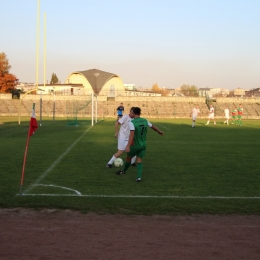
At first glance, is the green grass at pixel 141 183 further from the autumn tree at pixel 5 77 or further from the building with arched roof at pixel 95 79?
the building with arched roof at pixel 95 79

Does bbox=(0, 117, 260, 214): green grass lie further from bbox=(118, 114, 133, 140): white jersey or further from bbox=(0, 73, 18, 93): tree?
bbox=(0, 73, 18, 93): tree

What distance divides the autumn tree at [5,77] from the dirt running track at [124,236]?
75368 mm

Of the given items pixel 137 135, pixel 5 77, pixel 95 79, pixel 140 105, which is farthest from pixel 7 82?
pixel 137 135

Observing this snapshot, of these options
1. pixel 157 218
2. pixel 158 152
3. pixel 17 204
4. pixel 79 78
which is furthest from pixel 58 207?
pixel 79 78

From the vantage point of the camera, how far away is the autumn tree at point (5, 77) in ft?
261

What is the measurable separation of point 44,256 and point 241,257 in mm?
2436

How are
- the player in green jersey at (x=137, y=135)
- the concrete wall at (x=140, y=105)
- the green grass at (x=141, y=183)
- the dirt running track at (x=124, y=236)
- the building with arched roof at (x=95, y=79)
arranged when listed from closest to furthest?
the dirt running track at (x=124, y=236) → the green grass at (x=141, y=183) → the player in green jersey at (x=137, y=135) → the concrete wall at (x=140, y=105) → the building with arched roof at (x=95, y=79)

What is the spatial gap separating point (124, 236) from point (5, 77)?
77.3 metres

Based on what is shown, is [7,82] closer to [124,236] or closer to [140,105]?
[140,105]

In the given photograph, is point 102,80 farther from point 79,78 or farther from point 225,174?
point 225,174

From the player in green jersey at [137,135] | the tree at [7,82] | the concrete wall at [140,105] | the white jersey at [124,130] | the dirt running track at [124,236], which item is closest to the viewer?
the dirt running track at [124,236]

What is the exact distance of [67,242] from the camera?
592cm

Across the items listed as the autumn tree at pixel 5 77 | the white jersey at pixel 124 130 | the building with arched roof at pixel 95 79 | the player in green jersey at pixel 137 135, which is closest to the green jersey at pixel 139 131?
the player in green jersey at pixel 137 135

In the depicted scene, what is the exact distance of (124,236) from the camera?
6.25m
